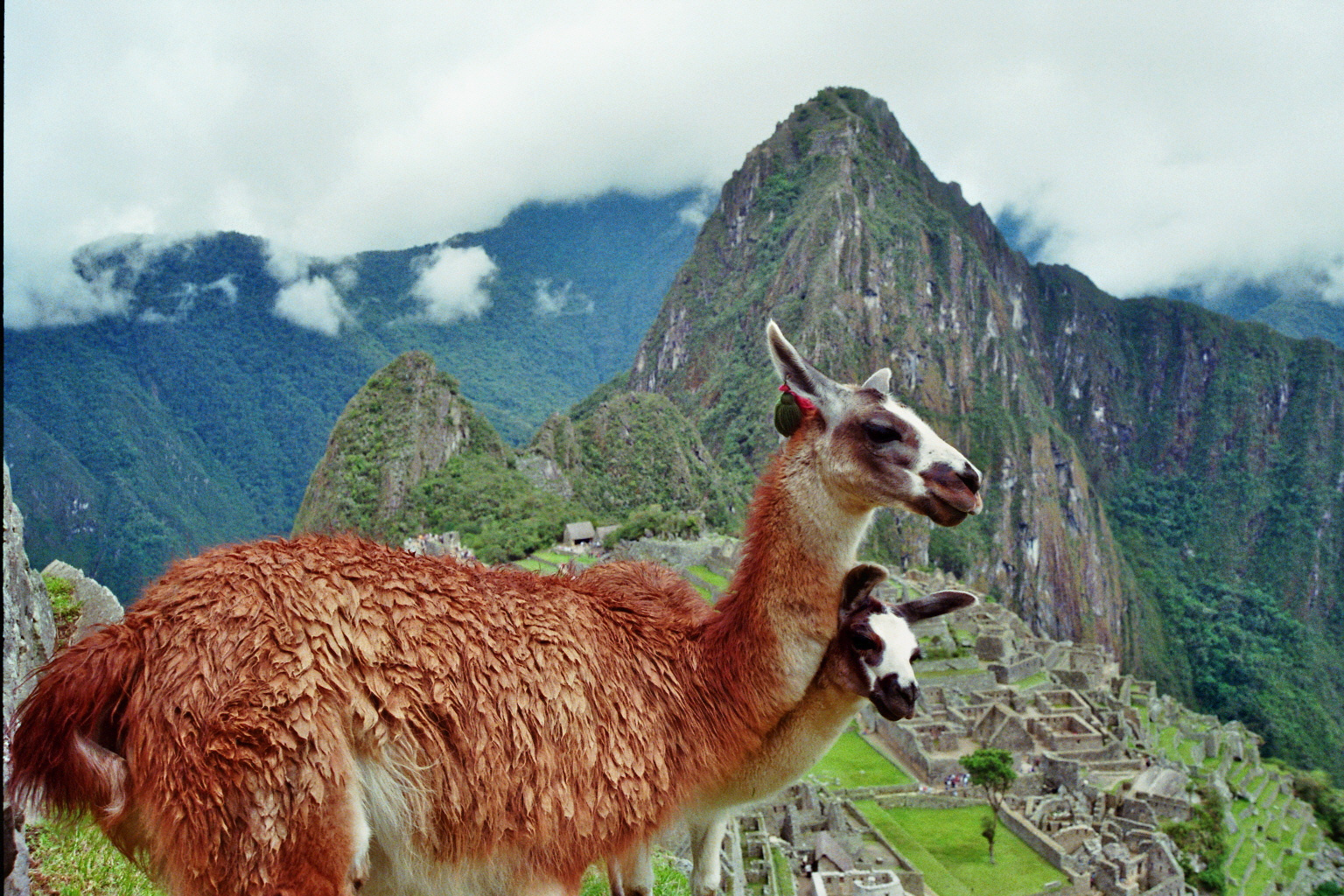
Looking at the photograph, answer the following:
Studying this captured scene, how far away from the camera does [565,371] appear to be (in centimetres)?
7688

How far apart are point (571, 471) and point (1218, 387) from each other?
112 metres

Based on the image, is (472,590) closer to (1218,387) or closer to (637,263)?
(637,263)

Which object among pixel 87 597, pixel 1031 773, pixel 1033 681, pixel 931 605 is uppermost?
pixel 931 605

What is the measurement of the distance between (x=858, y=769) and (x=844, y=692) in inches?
650

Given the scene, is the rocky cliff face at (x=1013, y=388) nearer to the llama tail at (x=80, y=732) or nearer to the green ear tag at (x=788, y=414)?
the green ear tag at (x=788, y=414)

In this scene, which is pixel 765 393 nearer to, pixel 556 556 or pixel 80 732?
pixel 556 556

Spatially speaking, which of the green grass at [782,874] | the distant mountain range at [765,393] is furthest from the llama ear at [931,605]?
the distant mountain range at [765,393]

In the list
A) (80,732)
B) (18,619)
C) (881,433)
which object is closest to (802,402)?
(881,433)

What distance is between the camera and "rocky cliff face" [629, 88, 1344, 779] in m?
75.8

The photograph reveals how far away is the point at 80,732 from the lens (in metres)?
1.57

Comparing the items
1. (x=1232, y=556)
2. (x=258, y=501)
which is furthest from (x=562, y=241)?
(x=1232, y=556)

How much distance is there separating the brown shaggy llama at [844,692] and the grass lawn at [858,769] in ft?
47.9

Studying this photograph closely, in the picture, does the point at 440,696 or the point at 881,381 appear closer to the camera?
the point at 440,696

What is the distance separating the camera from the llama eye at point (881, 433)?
2111mm
